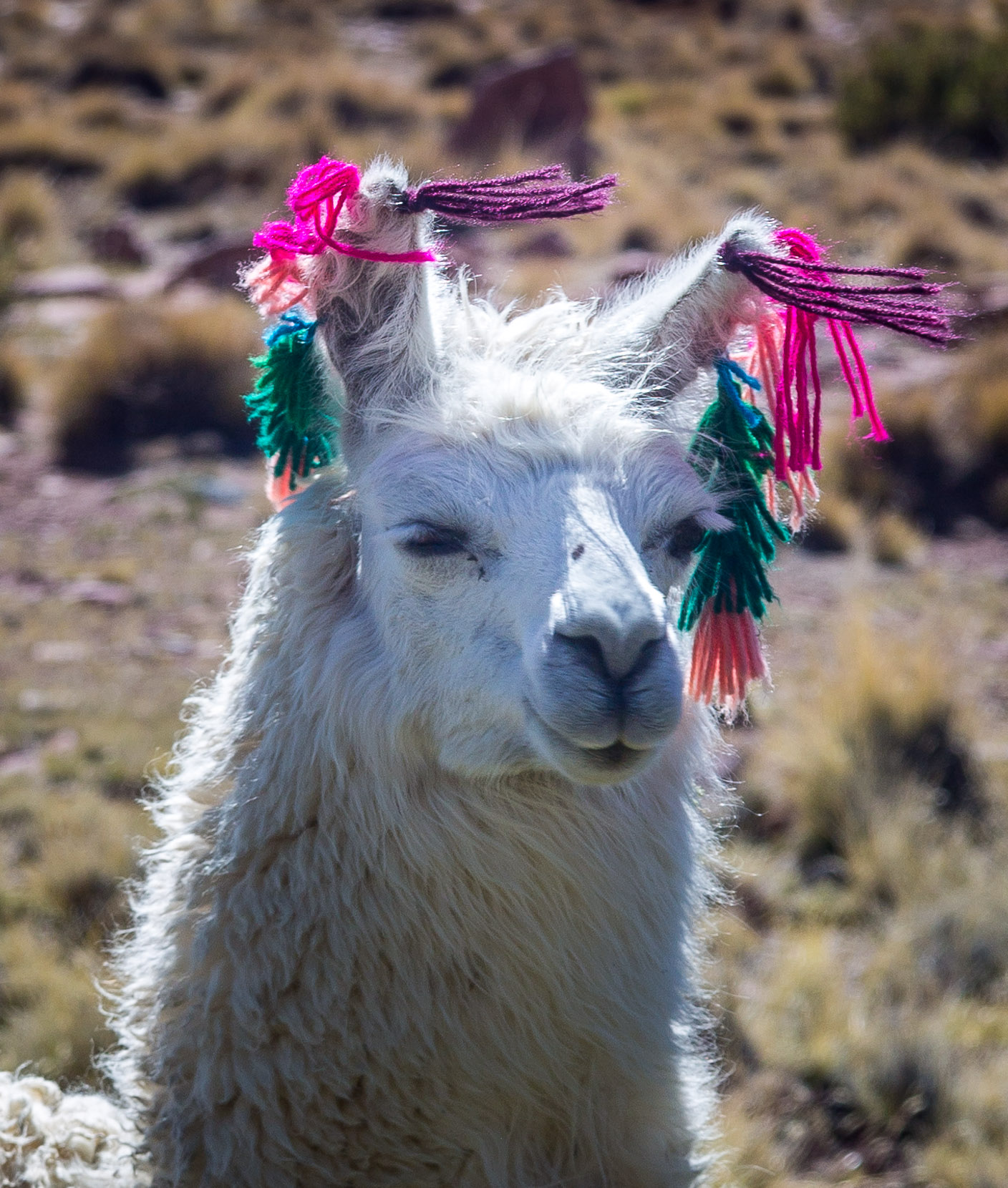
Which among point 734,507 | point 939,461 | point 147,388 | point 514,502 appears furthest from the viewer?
point 147,388

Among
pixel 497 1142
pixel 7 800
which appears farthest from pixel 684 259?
pixel 7 800

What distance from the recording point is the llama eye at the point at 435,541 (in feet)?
5.78

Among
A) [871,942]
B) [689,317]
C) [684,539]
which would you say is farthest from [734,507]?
[871,942]

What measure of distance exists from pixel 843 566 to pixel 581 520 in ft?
16.7

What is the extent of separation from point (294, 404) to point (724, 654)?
91cm

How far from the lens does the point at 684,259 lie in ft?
7.19

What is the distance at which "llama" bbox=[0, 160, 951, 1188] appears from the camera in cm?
179

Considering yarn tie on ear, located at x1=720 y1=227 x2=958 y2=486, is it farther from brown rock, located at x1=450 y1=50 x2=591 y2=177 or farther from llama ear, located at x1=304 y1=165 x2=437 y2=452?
brown rock, located at x1=450 y1=50 x2=591 y2=177

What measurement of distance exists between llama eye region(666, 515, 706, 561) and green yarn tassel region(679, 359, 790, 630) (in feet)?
0.31

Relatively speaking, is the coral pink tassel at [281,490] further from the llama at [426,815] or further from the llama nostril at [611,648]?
the llama nostril at [611,648]

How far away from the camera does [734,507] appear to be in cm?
213

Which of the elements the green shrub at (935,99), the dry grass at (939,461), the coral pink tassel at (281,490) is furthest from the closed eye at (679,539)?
the green shrub at (935,99)

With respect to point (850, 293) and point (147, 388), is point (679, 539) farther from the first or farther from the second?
point (147, 388)

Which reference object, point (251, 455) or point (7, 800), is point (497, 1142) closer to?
point (7, 800)
